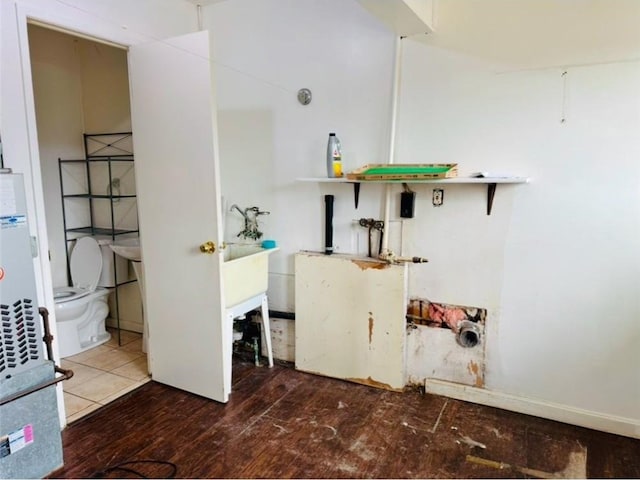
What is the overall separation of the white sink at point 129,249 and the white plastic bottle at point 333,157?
1.52 meters

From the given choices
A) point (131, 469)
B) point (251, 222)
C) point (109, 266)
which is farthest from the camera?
point (109, 266)

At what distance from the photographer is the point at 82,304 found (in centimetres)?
319

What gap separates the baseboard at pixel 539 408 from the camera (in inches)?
85.7

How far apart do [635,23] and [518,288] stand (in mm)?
1354

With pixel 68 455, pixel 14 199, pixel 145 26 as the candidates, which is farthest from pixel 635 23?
pixel 68 455

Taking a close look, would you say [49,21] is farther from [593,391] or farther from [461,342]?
[593,391]

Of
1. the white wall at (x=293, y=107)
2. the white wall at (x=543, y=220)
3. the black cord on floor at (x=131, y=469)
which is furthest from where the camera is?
the white wall at (x=293, y=107)

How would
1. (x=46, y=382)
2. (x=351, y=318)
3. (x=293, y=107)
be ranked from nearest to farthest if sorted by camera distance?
(x=46, y=382) < (x=351, y=318) < (x=293, y=107)

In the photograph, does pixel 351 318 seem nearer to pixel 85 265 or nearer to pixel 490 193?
pixel 490 193

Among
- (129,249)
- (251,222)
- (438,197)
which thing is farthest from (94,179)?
(438,197)

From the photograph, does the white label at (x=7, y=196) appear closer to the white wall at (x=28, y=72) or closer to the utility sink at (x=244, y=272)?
the white wall at (x=28, y=72)

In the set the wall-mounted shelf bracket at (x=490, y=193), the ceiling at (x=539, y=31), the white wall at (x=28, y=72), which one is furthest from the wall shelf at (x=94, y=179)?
the wall-mounted shelf bracket at (x=490, y=193)

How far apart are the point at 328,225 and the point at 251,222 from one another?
0.63 m

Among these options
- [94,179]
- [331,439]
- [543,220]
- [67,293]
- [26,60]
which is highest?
[26,60]
